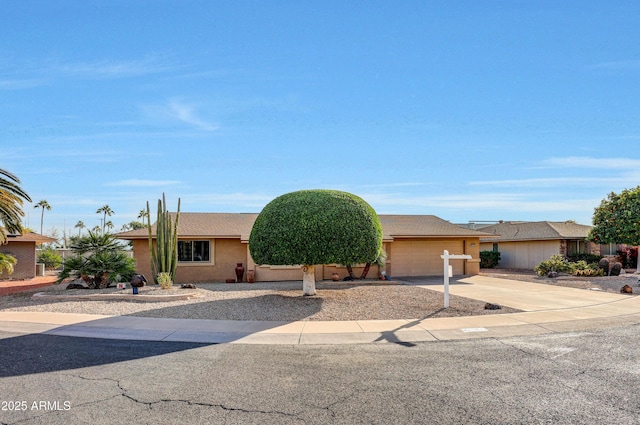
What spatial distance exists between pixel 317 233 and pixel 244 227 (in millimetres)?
11231

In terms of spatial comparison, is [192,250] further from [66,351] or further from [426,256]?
[66,351]

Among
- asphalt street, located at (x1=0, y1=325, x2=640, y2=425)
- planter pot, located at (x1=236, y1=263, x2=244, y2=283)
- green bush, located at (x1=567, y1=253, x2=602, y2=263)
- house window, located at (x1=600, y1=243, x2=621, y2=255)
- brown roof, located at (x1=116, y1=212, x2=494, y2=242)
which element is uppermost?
brown roof, located at (x1=116, y1=212, x2=494, y2=242)

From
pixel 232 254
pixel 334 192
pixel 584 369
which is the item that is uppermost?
pixel 334 192

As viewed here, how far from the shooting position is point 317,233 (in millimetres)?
14344

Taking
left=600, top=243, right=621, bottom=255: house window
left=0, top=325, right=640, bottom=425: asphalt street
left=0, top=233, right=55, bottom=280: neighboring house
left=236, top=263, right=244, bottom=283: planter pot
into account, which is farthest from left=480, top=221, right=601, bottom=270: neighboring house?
left=0, top=233, right=55, bottom=280: neighboring house

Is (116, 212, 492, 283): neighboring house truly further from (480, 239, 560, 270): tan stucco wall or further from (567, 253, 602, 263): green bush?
(567, 253, 602, 263): green bush

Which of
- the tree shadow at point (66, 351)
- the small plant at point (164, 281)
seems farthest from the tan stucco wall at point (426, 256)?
the tree shadow at point (66, 351)

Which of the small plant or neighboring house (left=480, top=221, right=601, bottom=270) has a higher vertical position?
neighboring house (left=480, top=221, right=601, bottom=270)

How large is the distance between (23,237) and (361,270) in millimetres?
19329

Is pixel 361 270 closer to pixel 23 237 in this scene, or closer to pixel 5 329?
pixel 5 329

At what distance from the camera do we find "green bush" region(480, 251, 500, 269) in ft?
117

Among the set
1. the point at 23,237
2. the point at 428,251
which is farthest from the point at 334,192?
the point at 23,237

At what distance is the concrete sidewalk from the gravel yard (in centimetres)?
73

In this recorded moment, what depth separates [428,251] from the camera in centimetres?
2706
